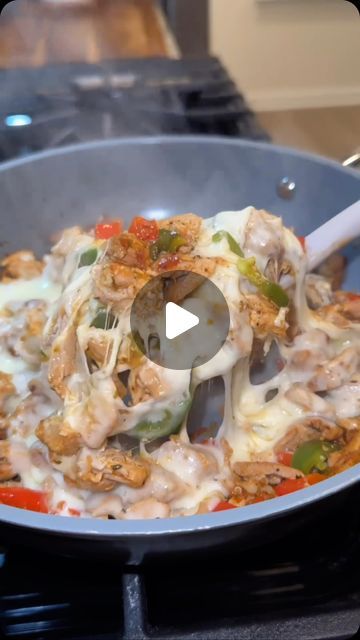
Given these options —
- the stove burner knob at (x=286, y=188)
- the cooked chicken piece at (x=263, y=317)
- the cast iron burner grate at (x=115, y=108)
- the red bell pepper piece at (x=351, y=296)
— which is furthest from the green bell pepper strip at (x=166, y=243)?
the cast iron burner grate at (x=115, y=108)

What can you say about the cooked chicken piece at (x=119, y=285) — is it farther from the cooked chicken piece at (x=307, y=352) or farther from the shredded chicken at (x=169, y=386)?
the cooked chicken piece at (x=307, y=352)

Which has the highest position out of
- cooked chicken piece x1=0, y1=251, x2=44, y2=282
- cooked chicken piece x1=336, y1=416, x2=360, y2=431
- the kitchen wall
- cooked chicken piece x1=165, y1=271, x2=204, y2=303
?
the kitchen wall

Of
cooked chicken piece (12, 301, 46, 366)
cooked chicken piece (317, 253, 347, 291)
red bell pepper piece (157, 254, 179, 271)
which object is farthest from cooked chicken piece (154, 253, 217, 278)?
cooked chicken piece (317, 253, 347, 291)

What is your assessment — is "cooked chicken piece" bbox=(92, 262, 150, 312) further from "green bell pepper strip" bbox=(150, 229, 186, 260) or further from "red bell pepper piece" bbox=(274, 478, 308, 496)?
"red bell pepper piece" bbox=(274, 478, 308, 496)

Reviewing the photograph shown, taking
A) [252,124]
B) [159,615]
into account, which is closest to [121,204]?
[252,124]

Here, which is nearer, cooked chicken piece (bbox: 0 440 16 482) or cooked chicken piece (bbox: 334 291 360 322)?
cooked chicken piece (bbox: 0 440 16 482)

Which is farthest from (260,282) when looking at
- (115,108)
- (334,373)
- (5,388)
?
(115,108)

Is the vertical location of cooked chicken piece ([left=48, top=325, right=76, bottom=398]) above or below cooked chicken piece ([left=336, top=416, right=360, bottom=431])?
above
